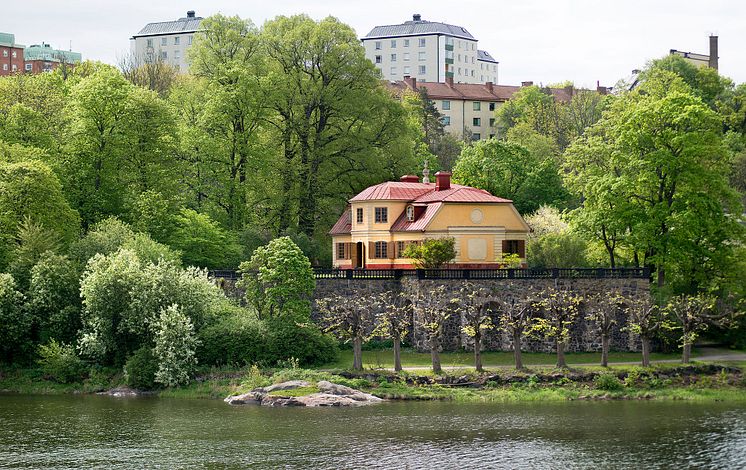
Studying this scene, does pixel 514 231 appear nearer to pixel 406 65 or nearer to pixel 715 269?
pixel 715 269

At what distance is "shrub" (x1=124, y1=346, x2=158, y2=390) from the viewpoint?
64.2 metres

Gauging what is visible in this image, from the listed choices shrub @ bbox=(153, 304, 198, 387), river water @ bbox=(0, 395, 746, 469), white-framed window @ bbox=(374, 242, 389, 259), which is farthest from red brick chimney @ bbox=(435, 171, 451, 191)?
river water @ bbox=(0, 395, 746, 469)

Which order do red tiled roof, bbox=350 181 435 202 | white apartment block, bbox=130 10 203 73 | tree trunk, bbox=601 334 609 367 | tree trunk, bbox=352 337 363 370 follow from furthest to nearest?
1. white apartment block, bbox=130 10 203 73
2. red tiled roof, bbox=350 181 435 202
3. tree trunk, bbox=601 334 609 367
4. tree trunk, bbox=352 337 363 370

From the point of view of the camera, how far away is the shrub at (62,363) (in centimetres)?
A: 6612

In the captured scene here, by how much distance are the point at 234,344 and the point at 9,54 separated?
13854cm

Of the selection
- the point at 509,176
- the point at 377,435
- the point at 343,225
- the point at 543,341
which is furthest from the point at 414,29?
the point at 377,435

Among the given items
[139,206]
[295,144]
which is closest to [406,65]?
[295,144]

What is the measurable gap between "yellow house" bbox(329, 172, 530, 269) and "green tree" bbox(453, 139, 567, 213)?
46.1ft

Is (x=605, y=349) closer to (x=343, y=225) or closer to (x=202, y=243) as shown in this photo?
(x=343, y=225)

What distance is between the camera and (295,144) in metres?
89.1

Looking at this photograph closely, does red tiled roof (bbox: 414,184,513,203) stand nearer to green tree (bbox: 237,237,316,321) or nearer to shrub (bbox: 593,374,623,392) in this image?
green tree (bbox: 237,237,316,321)

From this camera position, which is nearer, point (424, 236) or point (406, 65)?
point (424, 236)

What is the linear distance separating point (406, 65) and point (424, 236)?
10475 centimetres

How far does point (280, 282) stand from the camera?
6762 cm
